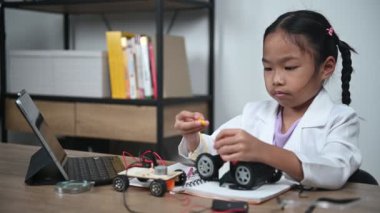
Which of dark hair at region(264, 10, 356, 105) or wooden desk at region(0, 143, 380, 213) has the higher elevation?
dark hair at region(264, 10, 356, 105)

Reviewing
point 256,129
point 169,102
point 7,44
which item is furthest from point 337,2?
point 7,44

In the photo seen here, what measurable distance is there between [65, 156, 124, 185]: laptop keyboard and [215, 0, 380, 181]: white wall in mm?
1100

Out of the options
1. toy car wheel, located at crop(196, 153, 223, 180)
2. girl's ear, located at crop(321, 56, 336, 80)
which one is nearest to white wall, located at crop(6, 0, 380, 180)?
girl's ear, located at crop(321, 56, 336, 80)

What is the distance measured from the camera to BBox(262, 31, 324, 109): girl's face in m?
1.09

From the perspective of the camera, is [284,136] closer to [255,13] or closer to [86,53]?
[255,13]

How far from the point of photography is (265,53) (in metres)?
1.12

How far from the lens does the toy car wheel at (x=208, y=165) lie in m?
0.91

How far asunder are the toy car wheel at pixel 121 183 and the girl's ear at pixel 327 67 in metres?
0.59

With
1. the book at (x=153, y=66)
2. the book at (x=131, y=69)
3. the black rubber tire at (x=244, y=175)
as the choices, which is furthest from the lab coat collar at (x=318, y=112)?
the book at (x=131, y=69)

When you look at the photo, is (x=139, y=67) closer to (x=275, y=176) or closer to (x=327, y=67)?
(x=327, y=67)

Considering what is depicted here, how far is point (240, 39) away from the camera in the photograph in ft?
7.10

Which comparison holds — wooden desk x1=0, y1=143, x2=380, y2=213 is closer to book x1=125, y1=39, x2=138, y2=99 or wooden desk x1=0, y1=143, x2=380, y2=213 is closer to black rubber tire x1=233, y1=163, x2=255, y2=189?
black rubber tire x1=233, y1=163, x2=255, y2=189

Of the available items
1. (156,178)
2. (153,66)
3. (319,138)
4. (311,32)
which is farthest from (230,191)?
(153,66)

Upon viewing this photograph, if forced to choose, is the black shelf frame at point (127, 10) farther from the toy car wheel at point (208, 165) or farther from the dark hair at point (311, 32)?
the toy car wheel at point (208, 165)
